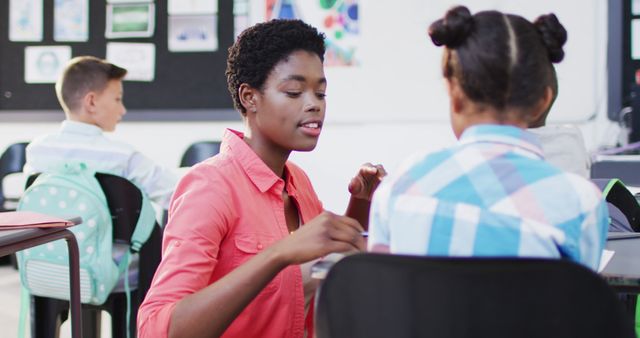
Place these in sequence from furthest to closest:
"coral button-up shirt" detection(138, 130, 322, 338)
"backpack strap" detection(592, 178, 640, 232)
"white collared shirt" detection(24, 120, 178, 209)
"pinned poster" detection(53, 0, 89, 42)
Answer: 1. "pinned poster" detection(53, 0, 89, 42)
2. "white collared shirt" detection(24, 120, 178, 209)
3. "backpack strap" detection(592, 178, 640, 232)
4. "coral button-up shirt" detection(138, 130, 322, 338)

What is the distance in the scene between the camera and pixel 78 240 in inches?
80.7

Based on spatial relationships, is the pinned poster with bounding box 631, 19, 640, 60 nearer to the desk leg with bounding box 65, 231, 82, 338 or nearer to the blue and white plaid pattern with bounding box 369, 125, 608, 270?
the desk leg with bounding box 65, 231, 82, 338

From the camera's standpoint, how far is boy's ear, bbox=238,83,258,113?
135 cm

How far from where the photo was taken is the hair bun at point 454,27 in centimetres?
89

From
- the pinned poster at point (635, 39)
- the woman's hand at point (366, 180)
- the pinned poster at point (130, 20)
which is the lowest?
the woman's hand at point (366, 180)

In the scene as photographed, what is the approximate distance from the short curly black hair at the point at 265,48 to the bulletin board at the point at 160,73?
8.23 ft

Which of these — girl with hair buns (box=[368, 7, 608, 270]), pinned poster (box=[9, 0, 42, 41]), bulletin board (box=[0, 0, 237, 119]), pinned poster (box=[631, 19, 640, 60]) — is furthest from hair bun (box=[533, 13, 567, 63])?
pinned poster (box=[9, 0, 42, 41])

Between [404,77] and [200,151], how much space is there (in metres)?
1.06

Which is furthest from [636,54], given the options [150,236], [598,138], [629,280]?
[629,280]

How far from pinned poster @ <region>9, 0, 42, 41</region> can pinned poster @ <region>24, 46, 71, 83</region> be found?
7cm

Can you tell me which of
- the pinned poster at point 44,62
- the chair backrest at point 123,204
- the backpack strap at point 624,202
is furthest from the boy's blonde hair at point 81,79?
the backpack strap at point 624,202

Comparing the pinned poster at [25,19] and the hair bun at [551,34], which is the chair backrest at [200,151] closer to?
the pinned poster at [25,19]

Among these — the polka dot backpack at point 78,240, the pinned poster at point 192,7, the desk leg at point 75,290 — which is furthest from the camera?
the pinned poster at point 192,7

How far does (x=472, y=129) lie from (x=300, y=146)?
489 mm
